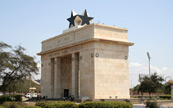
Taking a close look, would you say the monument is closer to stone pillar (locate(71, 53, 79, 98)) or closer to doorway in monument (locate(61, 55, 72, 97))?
stone pillar (locate(71, 53, 79, 98))

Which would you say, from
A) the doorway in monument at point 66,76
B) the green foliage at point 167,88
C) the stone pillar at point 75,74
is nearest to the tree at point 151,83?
the green foliage at point 167,88

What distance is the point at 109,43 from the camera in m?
35.2

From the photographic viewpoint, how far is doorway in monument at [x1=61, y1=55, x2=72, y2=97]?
44.0m

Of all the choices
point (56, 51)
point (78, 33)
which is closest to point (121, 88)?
point (78, 33)

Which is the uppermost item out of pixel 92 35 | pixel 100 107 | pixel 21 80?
pixel 92 35

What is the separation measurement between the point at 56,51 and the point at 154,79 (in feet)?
83.5

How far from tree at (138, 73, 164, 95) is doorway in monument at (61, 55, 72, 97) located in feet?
60.7

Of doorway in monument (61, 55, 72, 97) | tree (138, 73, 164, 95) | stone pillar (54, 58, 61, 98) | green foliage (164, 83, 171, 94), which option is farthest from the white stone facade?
green foliage (164, 83, 171, 94)

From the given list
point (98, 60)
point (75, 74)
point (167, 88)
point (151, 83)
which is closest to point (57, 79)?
point (75, 74)

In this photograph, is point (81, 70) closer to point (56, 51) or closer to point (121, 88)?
point (121, 88)

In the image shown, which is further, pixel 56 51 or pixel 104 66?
pixel 56 51

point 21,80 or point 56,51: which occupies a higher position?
point 56,51

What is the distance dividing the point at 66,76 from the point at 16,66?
463 inches

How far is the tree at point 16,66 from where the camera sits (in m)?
33.6
